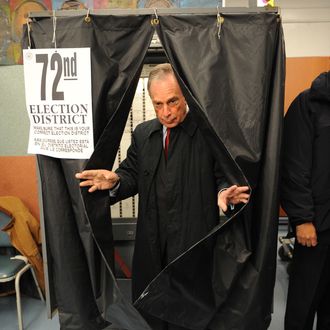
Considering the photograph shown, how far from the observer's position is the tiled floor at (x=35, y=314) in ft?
7.84

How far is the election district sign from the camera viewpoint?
129 cm

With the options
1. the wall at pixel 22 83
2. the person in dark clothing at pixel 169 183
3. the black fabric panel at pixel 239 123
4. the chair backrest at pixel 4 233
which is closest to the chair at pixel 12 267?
the chair backrest at pixel 4 233

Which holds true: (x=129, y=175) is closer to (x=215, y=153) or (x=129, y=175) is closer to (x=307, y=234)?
(x=215, y=153)

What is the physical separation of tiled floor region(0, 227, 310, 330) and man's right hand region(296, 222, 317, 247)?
0.99m

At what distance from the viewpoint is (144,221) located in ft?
5.25

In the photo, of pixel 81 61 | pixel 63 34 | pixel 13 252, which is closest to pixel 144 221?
pixel 81 61

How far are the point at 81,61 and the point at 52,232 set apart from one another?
0.69 metres

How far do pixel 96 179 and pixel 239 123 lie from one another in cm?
59

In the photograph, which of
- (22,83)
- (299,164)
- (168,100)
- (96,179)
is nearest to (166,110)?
(168,100)

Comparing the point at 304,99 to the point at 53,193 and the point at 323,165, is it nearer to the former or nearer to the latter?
the point at 323,165

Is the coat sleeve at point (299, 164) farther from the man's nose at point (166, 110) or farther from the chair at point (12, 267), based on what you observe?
the chair at point (12, 267)

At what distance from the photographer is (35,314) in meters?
2.54

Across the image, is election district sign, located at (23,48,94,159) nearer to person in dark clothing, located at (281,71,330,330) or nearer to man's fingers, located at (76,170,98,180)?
man's fingers, located at (76,170,98,180)

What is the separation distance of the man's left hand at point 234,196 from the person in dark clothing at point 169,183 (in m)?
0.12
